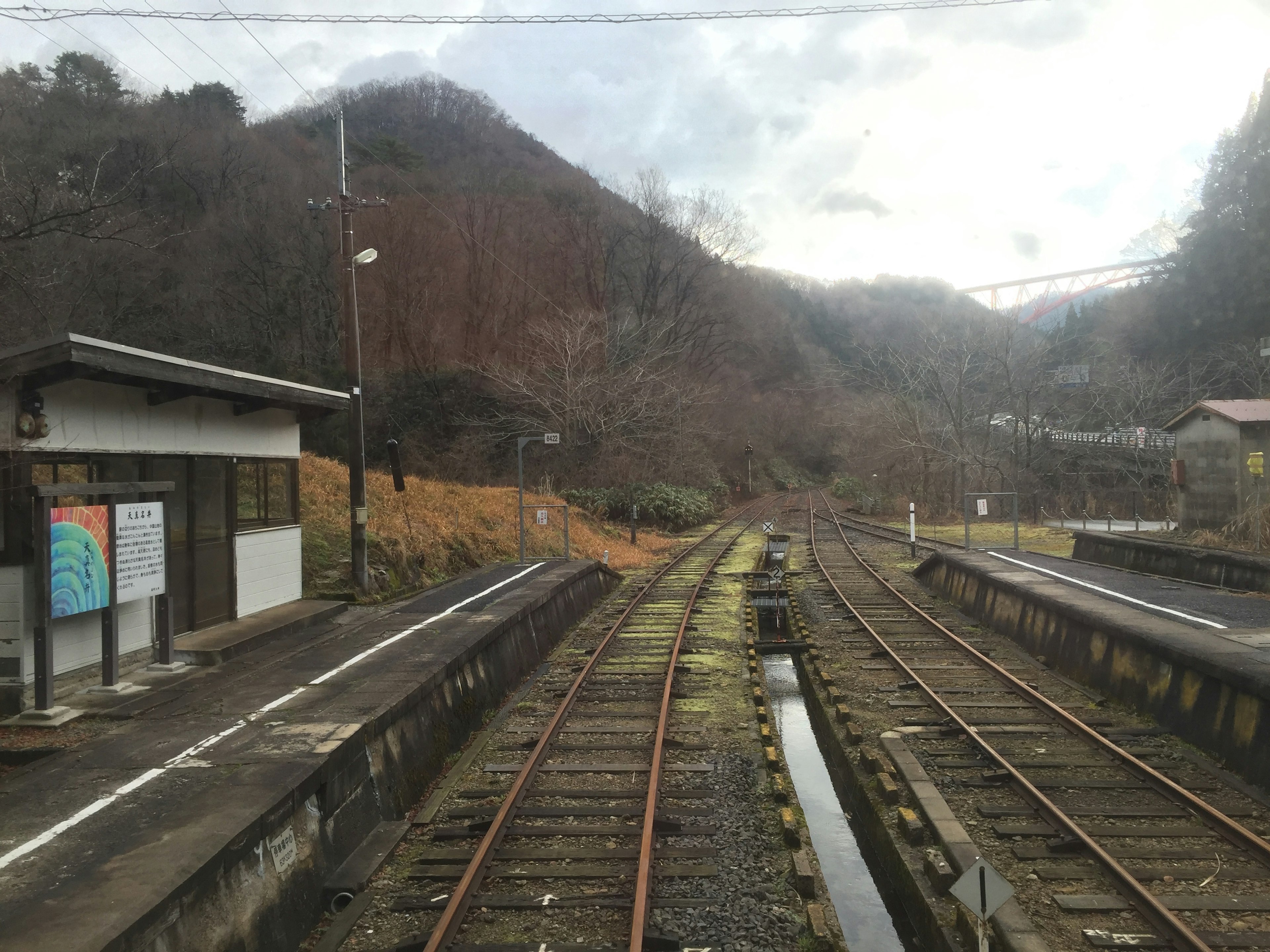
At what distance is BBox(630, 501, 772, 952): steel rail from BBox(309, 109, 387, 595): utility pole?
525 cm

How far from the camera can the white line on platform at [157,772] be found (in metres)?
4.91

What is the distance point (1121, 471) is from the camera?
39.3 meters

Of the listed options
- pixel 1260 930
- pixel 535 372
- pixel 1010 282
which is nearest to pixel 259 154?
pixel 535 372

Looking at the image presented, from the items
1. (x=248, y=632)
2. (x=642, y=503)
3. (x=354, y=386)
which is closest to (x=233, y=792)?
(x=248, y=632)

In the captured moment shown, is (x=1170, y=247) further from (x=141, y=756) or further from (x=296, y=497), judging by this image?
(x=141, y=756)

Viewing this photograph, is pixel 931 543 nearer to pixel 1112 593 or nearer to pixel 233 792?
pixel 1112 593

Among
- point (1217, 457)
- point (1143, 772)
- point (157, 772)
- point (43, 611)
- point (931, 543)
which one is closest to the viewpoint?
point (157, 772)

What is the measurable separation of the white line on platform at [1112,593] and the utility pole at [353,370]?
1159 cm

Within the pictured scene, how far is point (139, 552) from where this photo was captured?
8188mm

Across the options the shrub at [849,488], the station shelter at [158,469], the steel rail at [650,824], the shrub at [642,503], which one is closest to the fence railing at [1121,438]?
the shrub at [849,488]

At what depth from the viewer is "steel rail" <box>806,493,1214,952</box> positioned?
4.84 meters

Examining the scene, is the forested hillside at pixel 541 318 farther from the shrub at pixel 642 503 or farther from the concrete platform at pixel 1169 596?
the concrete platform at pixel 1169 596

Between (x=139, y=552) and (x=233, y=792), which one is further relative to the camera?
(x=139, y=552)

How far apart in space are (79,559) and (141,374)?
69.5 inches
